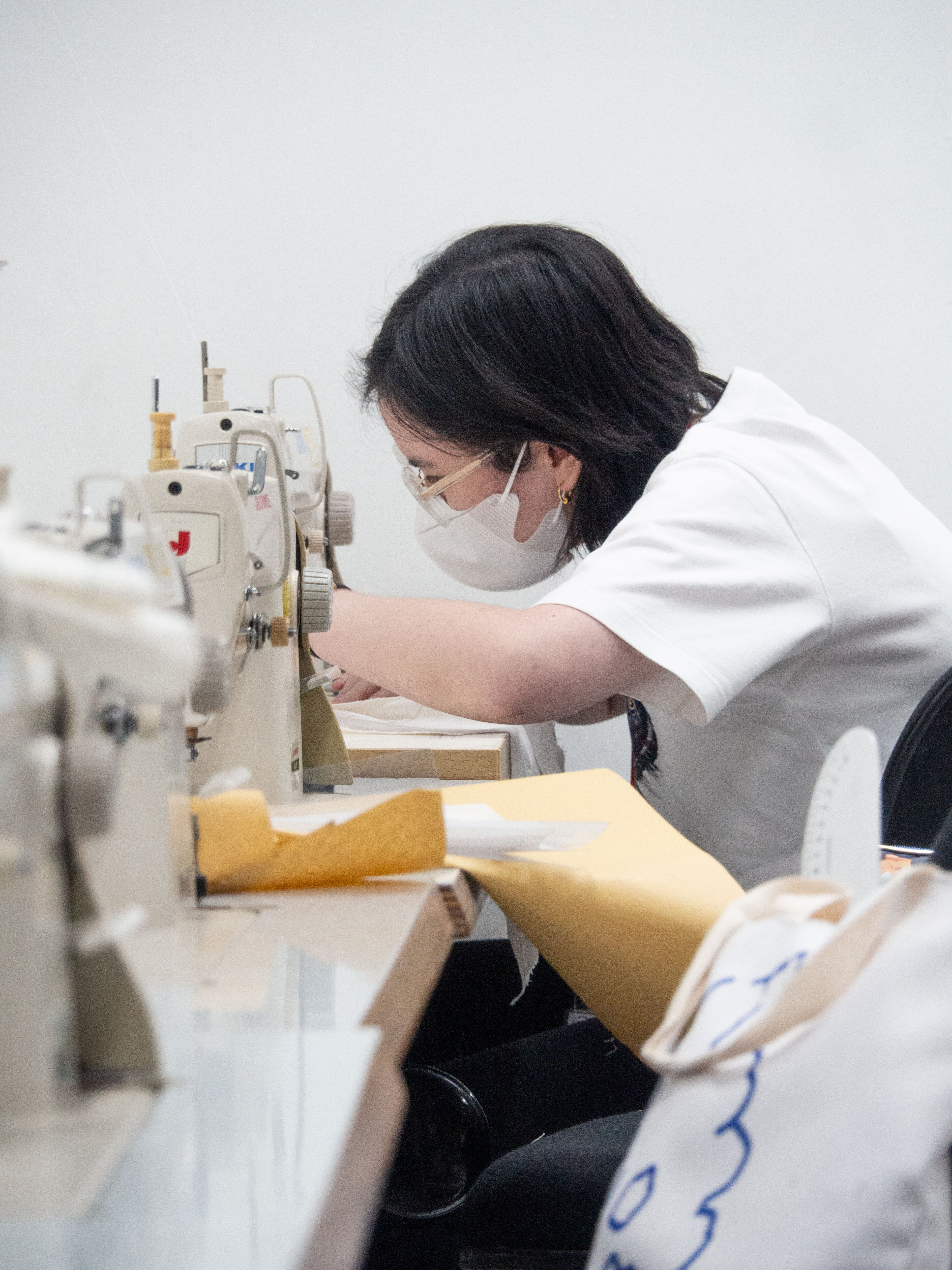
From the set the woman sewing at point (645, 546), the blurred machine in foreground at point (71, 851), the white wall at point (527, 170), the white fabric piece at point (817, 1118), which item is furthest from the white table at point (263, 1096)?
the white wall at point (527, 170)

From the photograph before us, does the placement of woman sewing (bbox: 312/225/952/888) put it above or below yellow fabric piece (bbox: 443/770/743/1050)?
above

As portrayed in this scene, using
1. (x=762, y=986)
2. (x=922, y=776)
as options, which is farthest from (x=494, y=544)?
(x=762, y=986)

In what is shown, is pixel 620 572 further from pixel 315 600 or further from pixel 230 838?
pixel 230 838

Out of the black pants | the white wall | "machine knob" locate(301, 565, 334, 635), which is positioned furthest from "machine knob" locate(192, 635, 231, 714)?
the white wall

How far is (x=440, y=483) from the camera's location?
1.34 metres

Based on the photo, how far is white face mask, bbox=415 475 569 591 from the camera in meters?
1.36

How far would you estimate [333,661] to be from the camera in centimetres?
125

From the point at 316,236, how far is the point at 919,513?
59.9 inches

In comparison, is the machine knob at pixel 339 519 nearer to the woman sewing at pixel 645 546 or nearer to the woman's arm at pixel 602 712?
the woman sewing at pixel 645 546

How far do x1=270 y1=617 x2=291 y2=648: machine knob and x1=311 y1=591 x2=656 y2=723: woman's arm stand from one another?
19 centimetres

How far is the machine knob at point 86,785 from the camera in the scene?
0.36 m

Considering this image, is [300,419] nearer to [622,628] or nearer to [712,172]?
[712,172]

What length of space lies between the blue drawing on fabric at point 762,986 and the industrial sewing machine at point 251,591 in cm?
32

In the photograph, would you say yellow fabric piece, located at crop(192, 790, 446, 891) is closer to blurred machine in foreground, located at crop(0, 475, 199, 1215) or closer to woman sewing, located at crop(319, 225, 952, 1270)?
blurred machine in foreground, located at crop(0, 475, 199, 1215)
